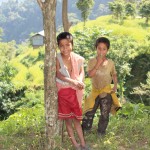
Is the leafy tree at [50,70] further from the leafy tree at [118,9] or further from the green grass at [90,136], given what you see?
the leafy tree at [118,9]

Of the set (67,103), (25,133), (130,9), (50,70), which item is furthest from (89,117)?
(130,9)

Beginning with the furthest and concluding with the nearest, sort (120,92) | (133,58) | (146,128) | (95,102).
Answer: (133,58)
(120,92)
(146,128)
(95,102)

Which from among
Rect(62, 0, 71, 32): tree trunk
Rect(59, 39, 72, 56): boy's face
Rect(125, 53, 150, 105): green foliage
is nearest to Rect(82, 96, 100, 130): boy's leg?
Rect(59, 39, 72, 56): boy's face

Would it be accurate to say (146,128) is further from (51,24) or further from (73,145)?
(51,24)

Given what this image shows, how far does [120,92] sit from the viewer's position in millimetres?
15203

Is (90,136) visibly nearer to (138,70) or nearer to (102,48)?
(102,48)

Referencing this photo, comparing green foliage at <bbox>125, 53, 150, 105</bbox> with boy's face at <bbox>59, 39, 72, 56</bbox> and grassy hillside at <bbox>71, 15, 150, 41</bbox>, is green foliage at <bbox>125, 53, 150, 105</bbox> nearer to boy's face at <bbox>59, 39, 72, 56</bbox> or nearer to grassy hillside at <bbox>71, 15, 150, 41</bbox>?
grassy hillside at <bbox>71, 15, 150, 41</bbox>

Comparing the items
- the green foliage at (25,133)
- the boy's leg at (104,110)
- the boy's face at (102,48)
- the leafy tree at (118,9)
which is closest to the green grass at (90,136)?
the green foliage at (25,133)

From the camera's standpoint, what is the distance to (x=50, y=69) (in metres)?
3.77

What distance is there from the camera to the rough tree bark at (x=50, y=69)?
3.67m

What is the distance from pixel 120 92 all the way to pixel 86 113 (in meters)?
10.9

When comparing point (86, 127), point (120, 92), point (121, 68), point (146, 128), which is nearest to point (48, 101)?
point (86, 127)

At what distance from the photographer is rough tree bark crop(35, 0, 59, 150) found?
367cm

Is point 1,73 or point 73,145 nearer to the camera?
point 73,145
